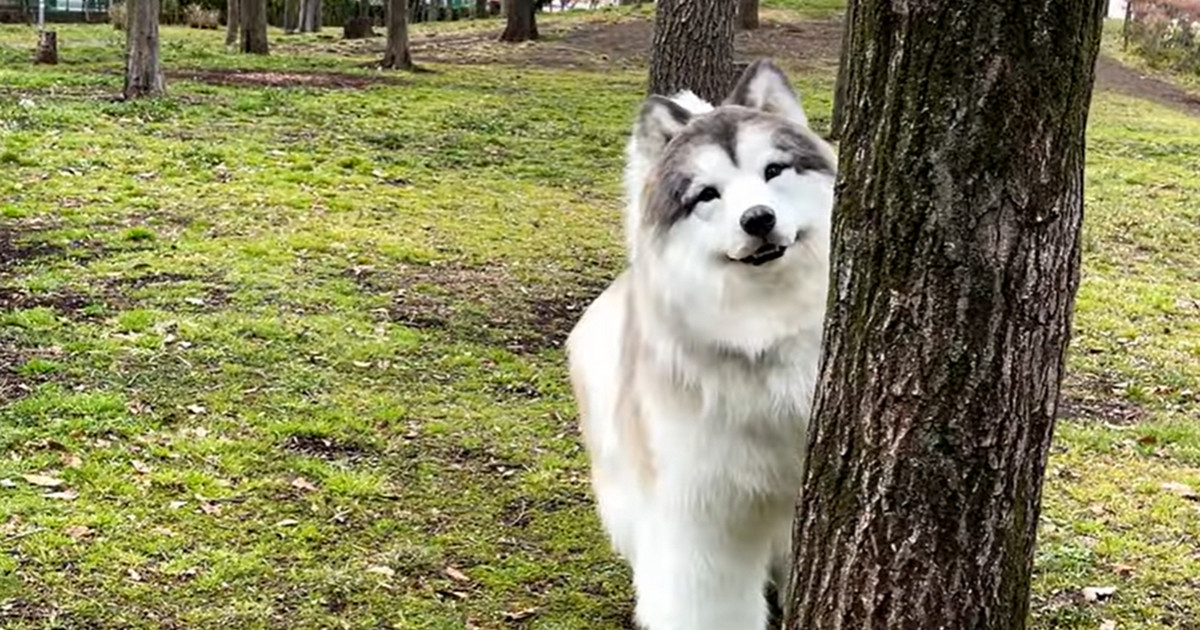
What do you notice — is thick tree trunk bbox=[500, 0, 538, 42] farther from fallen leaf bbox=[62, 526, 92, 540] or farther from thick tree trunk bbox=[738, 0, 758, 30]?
fallen leaf bbox=[62, 526, 92, 540]

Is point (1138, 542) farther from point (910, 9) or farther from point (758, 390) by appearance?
point (910, 9)

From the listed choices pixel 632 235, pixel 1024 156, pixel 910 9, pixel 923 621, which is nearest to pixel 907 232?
pixel 1024 156

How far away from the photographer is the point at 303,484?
4410 millimetres

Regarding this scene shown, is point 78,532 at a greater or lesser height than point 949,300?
lesser

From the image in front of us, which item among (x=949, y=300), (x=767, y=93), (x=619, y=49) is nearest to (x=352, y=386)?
(x=767, y=93)

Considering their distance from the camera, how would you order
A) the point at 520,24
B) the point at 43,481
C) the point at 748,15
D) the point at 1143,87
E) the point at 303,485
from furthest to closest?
the point at 748,15
the point at 520,24
the point at 1143,87
the point at 303,485
the point at 43,481

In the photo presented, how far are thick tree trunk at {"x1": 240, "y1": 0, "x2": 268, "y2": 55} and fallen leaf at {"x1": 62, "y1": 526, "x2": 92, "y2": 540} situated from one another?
17.7 m

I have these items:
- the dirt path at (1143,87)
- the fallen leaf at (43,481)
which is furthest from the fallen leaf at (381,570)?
the dirt path at (1143,87)

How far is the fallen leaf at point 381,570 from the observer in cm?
381

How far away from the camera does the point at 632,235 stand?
320 centimetres

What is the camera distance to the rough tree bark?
1986mm

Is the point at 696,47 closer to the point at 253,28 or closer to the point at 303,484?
the point at 303,484

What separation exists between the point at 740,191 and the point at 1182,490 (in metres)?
2.68

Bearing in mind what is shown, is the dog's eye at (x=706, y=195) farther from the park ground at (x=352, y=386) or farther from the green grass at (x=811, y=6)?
the green grass at (x=811, y=6)
